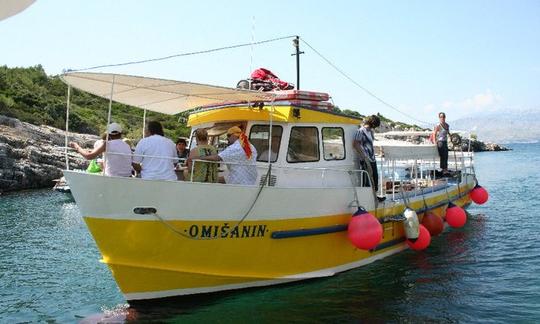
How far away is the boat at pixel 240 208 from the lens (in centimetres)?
724

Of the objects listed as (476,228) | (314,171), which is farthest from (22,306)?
(476,228)

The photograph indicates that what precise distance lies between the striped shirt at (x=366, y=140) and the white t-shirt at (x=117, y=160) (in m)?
4.91

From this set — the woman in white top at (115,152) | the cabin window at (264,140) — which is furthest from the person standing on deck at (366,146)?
the woman in white top at (115,152)

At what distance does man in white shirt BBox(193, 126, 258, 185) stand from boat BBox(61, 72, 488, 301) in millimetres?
258

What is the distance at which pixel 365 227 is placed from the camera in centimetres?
895

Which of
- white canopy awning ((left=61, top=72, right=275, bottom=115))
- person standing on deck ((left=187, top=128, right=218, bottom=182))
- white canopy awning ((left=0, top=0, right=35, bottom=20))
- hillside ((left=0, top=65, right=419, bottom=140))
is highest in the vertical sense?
hillside ((left=0, top=65, right=419, bottom=140))

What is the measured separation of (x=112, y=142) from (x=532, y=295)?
7737 mm

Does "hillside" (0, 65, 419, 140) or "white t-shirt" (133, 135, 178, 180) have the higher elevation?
"hillside" (0, 65, 419, 140)

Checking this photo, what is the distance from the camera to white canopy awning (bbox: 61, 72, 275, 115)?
23.4 feet

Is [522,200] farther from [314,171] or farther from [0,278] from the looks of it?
[0,278]

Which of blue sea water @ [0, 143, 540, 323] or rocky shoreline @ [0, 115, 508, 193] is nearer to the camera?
blue sea water @ [0, 143, 540, 323]

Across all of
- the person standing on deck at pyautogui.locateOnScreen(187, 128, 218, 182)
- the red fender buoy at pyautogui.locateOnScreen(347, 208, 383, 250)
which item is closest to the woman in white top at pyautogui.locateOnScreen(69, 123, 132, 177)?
the person standing on deck at pyautogui.locateOnScreen(187, 128, 218, 182)

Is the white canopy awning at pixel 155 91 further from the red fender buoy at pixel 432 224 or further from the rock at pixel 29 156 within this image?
the rock at pixel 29 156

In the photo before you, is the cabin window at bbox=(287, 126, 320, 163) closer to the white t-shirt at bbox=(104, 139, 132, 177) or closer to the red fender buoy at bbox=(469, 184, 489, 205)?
the white t-shirt at bbox=(104, 139, 132, 177)
